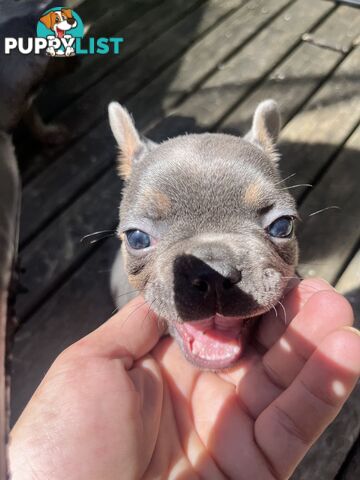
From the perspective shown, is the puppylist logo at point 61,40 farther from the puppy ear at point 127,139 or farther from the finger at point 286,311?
the finger at point 286,311

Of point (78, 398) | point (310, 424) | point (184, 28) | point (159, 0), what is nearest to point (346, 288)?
point (310, 424)

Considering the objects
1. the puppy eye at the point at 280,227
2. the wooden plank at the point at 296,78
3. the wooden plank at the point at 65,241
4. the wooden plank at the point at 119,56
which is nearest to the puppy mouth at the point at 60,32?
the wooden plank at the point at 119,56

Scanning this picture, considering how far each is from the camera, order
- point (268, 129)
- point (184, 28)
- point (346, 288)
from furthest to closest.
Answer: point (184, 28), point (346, 288), point (268, 129)

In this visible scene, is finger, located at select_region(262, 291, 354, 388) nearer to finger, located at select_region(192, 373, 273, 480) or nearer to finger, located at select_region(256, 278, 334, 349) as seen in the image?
finger, located at select_region(256, 278, 334, 349)

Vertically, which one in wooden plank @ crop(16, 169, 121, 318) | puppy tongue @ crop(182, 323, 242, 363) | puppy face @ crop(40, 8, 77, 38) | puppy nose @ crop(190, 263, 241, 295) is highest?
puppy face @ crop(40, 8, 77, 38)

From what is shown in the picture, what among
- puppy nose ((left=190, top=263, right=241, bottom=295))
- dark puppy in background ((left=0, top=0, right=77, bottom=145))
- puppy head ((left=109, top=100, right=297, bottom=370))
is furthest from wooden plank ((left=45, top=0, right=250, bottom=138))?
puppy nose ((left=190, top=263, right=241, bottom=295))

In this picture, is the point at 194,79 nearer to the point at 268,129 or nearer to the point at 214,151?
the point at 268,129

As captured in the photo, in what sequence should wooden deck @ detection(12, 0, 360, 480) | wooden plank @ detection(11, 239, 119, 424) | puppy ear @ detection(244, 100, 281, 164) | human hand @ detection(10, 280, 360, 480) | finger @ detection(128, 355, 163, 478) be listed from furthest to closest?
wooden deck @ detection(12, 0, 360, 480)
wooden plank @ detection(11, 239, 119, 424)
puppy ear @ detection(244, 100, 281, 164)
finger @ detection(128, 355, 163, 478)
human hand @ detection(10, 280, 360, 480)
